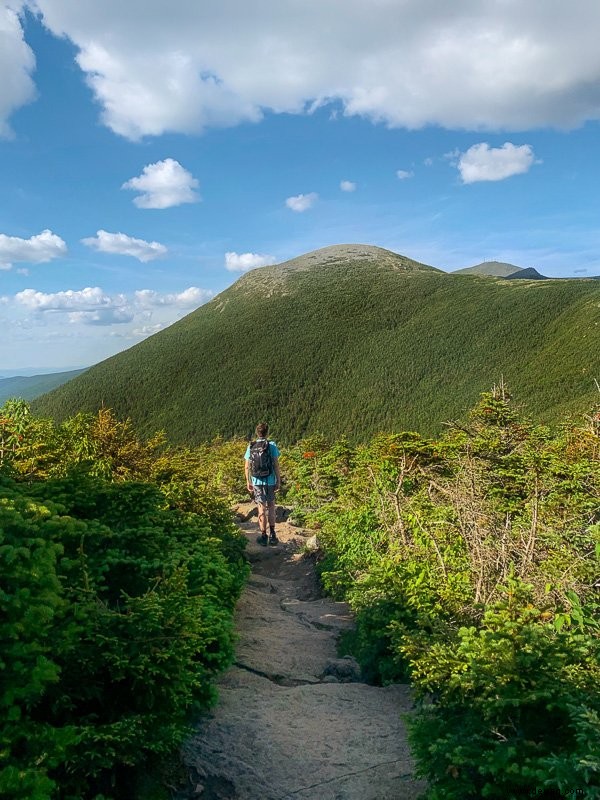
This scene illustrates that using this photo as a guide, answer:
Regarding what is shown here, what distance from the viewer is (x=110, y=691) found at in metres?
2.95

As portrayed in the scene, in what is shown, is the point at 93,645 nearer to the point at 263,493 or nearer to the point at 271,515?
the point at 263,493

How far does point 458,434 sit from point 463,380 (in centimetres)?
9571

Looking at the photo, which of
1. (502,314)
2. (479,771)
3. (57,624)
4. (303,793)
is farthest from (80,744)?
(502,314)

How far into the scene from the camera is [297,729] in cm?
371

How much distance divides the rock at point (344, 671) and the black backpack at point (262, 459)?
3980 millimetres

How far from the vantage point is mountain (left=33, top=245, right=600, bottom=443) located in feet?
316

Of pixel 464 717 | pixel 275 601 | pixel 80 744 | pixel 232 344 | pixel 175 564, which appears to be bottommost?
pixel 275 601

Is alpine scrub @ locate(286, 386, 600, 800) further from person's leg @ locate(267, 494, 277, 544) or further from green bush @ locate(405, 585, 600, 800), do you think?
person's leg @ locate(267, 494, 277, 544)

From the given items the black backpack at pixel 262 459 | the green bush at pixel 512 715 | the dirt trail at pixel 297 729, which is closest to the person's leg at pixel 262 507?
the black backpack at pixel 262 459

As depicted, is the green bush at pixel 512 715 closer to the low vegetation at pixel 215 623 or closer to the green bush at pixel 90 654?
the low vegetation at pixel 215 623

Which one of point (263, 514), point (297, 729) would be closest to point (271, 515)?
point (263, 514)

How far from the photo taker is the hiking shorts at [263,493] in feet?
29.2

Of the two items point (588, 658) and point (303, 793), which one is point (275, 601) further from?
point (588, 658)

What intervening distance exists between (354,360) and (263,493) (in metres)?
113
